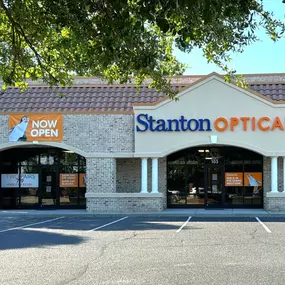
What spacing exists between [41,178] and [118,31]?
2098 centimetres

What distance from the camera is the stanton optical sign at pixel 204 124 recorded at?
76.1ft

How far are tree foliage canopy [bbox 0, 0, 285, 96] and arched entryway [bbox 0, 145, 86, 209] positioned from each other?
15961 millimetres

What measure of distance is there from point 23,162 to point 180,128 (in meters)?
8.93

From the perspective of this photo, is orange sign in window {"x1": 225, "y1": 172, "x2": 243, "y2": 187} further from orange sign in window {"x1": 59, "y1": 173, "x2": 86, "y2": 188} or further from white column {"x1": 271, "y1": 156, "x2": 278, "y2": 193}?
orange sign in window {"x1": 59, "y1": 173, "x2": 86, "y2": 188}

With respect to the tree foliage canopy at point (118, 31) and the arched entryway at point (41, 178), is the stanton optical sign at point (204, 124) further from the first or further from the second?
the tree foliage canopy at point (118, 31)

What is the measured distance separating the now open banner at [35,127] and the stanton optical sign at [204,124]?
3.97m

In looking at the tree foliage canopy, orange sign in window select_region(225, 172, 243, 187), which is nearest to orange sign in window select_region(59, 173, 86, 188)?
orange sign in window select_region(225, 172, 243, 187)

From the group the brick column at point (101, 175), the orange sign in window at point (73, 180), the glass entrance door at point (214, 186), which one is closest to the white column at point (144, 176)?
the brick column at point (101, 175)

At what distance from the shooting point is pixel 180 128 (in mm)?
23672

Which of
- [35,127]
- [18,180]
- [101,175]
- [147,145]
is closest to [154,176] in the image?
[147,145]

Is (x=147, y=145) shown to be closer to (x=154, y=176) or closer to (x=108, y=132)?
(x=154, y=176)

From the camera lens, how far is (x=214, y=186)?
25.8 m

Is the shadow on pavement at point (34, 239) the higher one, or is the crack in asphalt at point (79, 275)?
the crack in asphalt at point (79, 275)

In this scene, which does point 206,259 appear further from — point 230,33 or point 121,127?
point 121,127
